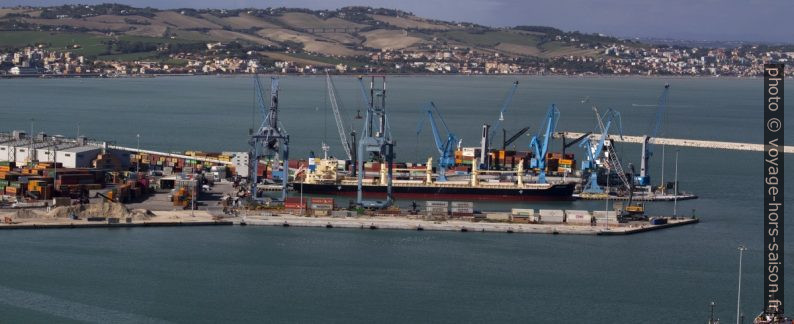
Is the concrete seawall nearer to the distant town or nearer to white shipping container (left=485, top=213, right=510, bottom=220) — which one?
white shipping container (left=485, top=213, right=510, bottom=220)

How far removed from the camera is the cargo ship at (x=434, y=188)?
25922 millimetres

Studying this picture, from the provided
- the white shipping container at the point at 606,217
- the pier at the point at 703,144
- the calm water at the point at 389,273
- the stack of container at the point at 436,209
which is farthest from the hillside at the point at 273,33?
the calm water at the point at 389,273

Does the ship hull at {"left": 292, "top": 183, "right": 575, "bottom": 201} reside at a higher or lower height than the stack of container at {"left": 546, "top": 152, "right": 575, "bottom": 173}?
lower

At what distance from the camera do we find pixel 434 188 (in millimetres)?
25938

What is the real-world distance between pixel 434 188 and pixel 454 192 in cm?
39

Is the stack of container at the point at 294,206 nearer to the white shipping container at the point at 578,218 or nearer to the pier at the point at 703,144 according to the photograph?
the white shipping container at the point at 578,218

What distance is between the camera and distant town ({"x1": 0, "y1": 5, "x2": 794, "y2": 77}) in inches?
3359

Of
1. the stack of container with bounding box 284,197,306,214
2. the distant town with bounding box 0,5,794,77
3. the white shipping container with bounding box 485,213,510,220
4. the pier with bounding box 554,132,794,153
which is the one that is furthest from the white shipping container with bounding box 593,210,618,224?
the distant town with bounding box 0,5,794,77

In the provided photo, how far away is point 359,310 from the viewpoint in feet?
51.9

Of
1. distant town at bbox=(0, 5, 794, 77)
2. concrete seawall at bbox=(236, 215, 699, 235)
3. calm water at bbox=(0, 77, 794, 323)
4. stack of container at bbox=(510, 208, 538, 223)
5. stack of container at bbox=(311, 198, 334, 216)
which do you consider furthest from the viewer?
distant town at bbox=(0, 5, 794, 77)

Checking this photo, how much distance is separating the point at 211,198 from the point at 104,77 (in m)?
56.3

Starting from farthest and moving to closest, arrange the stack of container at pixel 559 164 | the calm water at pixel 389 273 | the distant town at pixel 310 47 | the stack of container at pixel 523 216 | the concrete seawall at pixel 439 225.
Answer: the distant town at pixel 310 47
the stack of container at pixel 559 164
the stack of container at pixel 523 216
the concrete seawall at pixel 439 225
the calm water at pixel 389 273

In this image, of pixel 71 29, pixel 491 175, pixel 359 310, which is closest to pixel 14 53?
pixel 71 29

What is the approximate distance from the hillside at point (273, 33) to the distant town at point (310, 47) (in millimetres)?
126
